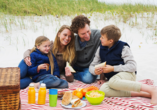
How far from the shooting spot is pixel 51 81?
3.20m

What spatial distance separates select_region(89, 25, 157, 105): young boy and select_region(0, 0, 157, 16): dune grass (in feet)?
18.5

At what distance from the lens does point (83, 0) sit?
979 centimetres

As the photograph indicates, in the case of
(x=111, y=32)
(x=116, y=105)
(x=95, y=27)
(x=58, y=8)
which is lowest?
(x=116, y=105)

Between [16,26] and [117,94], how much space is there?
5732mm

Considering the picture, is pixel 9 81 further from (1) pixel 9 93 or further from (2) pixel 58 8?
(2) pixel 58 8

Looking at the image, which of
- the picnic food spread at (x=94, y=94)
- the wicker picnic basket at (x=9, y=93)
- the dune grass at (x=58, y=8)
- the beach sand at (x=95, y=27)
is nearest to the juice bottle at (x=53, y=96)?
the wicker picnic basket at (x=9, y=93)

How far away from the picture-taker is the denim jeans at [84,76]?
360 centimetres

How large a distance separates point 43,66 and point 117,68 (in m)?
1.25

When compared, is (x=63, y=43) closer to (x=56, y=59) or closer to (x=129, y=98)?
(x=56, y=59)

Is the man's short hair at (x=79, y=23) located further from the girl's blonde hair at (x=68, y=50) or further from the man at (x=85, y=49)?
the girl's blonde hair at (x=68, y=50)

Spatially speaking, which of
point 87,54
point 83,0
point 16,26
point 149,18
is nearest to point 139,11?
point 149,18

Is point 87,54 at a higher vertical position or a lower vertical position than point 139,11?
lower

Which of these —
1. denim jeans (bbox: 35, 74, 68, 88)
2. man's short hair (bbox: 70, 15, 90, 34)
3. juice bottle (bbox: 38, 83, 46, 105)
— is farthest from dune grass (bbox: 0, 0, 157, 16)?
juice bottle (bbox: 38, 83, 46, 105)

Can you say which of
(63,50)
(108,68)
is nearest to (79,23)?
(63,50)
